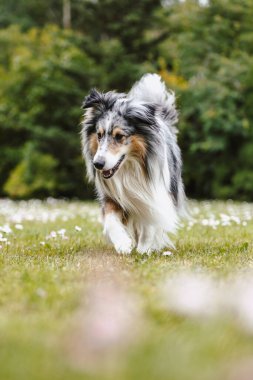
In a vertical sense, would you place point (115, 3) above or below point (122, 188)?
above

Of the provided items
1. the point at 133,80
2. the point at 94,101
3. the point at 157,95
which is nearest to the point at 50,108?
the point at 133,80

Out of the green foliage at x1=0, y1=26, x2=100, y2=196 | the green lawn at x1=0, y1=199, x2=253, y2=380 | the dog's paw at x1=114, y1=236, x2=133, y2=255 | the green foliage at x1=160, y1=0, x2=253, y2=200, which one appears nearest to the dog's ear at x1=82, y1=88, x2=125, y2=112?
the dog's paw at x1=114, y1=236, x2=133, y2=255

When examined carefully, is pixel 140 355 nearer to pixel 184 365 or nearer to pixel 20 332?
pixel 184 365

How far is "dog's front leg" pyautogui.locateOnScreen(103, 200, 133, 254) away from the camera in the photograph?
19.0ft

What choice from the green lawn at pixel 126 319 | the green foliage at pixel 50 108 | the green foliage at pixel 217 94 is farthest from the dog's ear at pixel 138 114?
the green foliage at pixel 50 108

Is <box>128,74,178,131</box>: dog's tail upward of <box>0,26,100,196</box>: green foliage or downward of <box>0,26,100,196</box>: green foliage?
upward

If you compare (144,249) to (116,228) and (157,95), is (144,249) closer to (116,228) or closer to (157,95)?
(116,228)

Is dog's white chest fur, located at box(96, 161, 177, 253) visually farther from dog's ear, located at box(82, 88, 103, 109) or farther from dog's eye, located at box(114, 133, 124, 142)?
dog's ear, located at box(82, 88, 103, 109)

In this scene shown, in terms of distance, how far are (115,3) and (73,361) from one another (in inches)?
786

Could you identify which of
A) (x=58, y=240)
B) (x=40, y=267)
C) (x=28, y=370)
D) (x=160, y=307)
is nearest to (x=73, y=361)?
(x=28, y=370)

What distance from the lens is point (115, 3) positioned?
69.2 ft

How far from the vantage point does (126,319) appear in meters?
2.88

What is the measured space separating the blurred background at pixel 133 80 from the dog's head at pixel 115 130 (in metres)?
13.1

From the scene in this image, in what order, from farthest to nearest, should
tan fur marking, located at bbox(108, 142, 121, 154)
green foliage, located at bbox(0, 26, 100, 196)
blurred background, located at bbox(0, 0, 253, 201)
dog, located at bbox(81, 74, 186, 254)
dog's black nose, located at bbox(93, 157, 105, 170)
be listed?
1. green foliage, located at bbox(0, 26, 100, 196)
2. blurred background, located at bbox(0, 0, 253, 201)
3. dog, located at bbox(81, 74, 186, 254)
4. tan fur marking, located at bbox(108, 142, 121, 154)
5. dog's black nose, located at bbox(93, 157, 105, 170)
